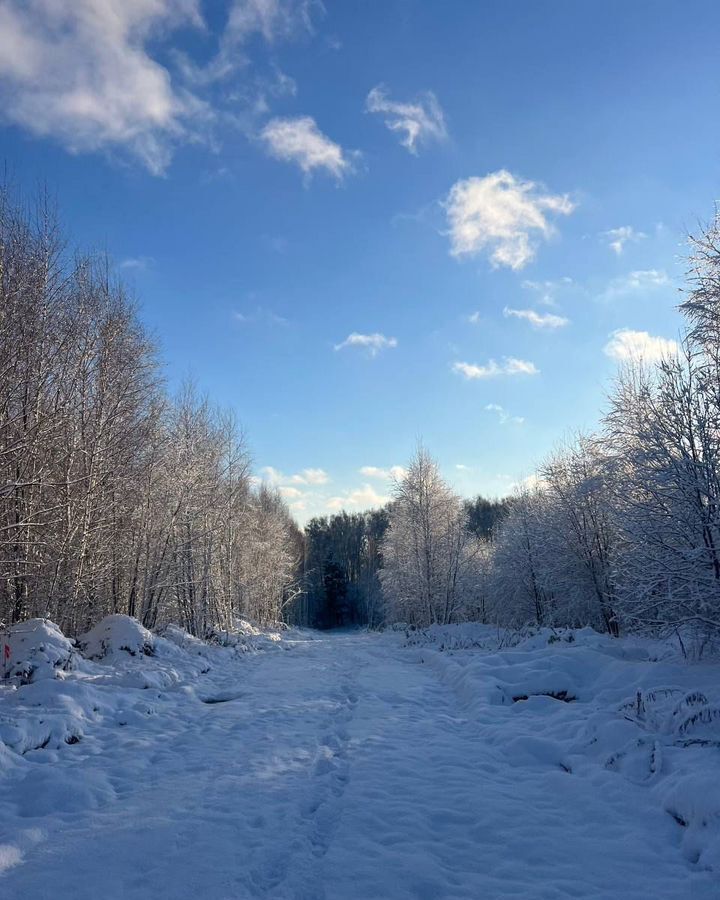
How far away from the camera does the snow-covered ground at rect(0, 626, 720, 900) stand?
3273 mm

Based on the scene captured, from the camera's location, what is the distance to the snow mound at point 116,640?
11.8 metres


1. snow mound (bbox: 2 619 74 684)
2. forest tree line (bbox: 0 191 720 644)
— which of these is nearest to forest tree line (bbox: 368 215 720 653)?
forest tree line (bbox: 0 191 720 644)

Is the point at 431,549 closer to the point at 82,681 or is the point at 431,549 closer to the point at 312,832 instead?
the point at 82,681

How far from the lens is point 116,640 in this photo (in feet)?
39.4

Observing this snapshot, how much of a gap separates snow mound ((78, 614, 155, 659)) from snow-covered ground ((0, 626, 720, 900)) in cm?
245

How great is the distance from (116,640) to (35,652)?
10.2 ft

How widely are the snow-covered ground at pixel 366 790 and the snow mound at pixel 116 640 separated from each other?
8.03 ft

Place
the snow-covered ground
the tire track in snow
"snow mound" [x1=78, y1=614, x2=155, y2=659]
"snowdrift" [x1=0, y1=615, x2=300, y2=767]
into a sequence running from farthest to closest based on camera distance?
"snow mound" [x1=78, y1=614, x2=155, y2=659], "snowdrift" [x1=0, y1=615, x2=300, y2=767], the snow-covered ground, the tire track in snow

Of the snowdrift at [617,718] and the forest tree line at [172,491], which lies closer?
the snowdrift at [617,718]

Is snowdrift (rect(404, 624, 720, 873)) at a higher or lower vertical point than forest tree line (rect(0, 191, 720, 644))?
lower

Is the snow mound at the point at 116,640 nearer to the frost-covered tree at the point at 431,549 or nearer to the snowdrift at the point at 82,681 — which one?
the snowdrift at the point at 82,681

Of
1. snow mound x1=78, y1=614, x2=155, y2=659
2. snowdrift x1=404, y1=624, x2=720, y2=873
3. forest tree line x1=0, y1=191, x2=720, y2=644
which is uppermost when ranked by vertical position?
forest tree line x1=0, y1=191, x2=720, y2=644

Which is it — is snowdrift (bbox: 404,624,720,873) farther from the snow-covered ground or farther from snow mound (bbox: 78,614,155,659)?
snow mound (bbox: 78,614,155,659)

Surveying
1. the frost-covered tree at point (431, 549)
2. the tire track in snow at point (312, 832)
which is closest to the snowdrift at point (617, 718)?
the tire track in snow at point (312, 832)
